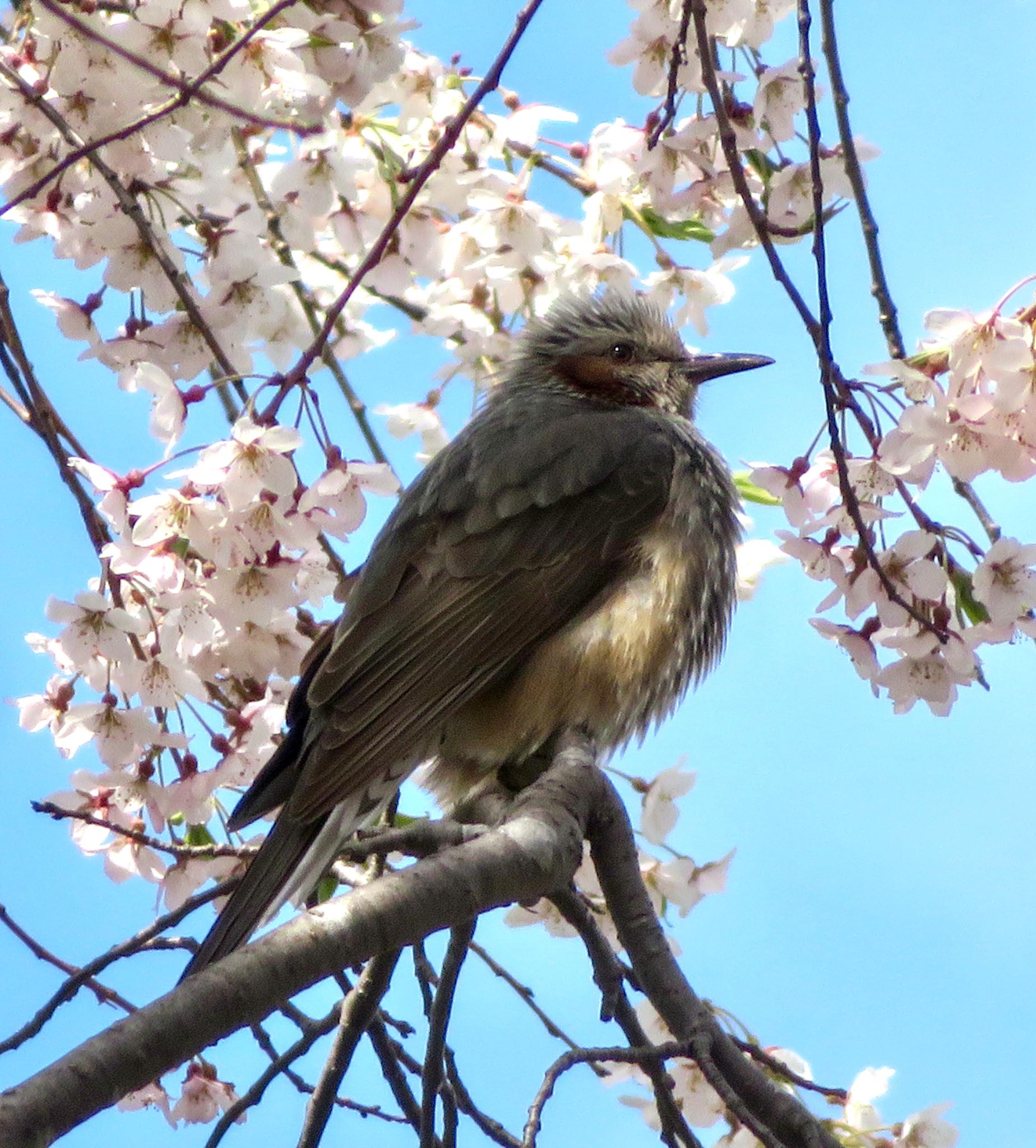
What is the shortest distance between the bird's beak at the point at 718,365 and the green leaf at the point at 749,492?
1.29 feet

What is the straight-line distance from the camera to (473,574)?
A: 3033mm

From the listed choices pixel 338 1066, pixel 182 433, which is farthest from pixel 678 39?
pixel 338 1066

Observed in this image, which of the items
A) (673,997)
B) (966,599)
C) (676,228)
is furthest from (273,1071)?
(676,228)

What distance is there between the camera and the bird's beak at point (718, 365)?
3.59 m

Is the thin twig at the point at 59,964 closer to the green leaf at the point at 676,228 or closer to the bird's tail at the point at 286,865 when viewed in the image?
the bird's tail at the point at 286,865

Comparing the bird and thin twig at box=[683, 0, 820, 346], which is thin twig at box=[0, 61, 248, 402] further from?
thin twig at box=[683, 0, 820, 346]

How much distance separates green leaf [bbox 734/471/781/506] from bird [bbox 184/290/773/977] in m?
0.05

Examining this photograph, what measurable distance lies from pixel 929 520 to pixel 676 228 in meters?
1.11

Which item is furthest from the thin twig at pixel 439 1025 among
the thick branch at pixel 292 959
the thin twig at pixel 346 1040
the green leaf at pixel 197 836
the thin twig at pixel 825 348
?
the thin twig at pixel 825 348

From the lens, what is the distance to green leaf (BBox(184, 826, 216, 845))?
9.02 feet

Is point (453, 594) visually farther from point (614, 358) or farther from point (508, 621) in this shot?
point (614, 358)

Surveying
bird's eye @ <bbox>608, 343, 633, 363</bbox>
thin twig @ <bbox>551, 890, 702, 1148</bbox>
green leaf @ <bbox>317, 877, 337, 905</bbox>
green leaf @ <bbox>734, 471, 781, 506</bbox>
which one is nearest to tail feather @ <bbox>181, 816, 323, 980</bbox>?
green leaf @ <bbox>317, 877, 337, 905</bbox>

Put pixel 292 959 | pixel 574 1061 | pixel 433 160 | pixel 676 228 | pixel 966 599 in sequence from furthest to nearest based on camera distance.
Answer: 1. pixel 676 228
2. pixel 966 599
3. pixel 433 160
4. pixel 574 1061
5. pixel 292 959

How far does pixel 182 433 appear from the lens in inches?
95.3
